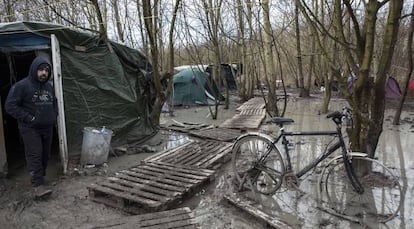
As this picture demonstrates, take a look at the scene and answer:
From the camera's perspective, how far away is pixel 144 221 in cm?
337

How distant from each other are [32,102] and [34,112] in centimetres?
13

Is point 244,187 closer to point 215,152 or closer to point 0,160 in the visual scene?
point 215,152

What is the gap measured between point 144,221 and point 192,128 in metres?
5.52

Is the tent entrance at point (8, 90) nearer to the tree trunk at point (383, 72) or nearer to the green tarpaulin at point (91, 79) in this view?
the green tarpaulin at point (91, 79)

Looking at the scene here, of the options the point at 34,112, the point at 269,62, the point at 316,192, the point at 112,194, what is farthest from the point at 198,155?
the point at 269,62

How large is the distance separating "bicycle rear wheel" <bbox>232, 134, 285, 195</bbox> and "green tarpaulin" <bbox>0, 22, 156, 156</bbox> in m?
2.83

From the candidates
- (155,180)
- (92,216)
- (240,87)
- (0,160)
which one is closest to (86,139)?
(0,160)

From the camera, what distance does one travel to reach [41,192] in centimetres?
416

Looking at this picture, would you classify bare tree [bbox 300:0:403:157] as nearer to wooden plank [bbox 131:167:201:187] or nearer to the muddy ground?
the muddy ground

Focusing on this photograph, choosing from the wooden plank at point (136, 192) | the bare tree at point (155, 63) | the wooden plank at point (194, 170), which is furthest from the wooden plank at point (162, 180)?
the bare tree at point (155, 63)

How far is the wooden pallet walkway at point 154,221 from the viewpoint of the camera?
3.27 meters

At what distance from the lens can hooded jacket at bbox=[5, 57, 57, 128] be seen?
13.7 feet

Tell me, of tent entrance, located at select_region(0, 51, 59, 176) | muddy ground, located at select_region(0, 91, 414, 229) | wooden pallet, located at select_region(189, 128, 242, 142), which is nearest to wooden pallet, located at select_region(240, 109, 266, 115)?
wooden pallet, located at select_region(189, 128, 242, 142)

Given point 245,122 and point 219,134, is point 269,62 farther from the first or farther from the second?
point 219,134
